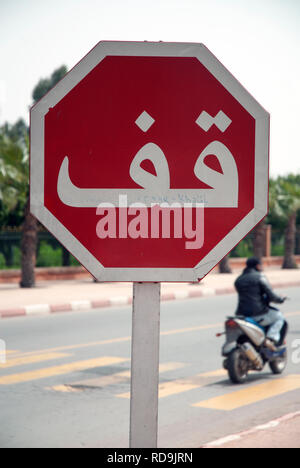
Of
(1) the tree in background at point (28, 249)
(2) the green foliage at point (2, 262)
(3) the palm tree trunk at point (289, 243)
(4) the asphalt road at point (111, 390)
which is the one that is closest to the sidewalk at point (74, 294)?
(1) the tree in background at point (28, 249)

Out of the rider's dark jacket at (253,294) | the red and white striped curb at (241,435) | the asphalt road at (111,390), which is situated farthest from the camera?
the rider's dark jacket at (253,294)

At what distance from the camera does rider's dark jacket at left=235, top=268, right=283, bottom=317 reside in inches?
328

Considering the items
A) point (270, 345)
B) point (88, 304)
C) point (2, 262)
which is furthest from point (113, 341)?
point (2, 262)

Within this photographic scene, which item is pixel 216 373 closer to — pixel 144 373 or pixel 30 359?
pixel 30 359

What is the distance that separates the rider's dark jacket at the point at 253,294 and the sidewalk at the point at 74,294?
7.35 meters

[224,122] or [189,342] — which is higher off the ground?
[224,122]

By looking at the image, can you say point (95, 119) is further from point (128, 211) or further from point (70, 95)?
point (128, 211)

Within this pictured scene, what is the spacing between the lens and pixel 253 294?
832 centimetres

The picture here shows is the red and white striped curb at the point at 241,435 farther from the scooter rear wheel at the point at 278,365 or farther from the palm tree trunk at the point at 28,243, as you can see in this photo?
the palm tree trunk at the point at 28,243

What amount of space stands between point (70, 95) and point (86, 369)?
22.6ft

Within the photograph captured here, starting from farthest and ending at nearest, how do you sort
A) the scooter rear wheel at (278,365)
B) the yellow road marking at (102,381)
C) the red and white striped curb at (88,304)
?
the red and white striped curb at (88,304) → the scooter rear wheel at (278,365) → the yellow road marking at (102,381)

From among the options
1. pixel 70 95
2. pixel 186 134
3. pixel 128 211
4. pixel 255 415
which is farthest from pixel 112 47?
pixel 255 415

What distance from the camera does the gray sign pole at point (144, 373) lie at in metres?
2.06

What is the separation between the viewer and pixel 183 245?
2.11 metres
